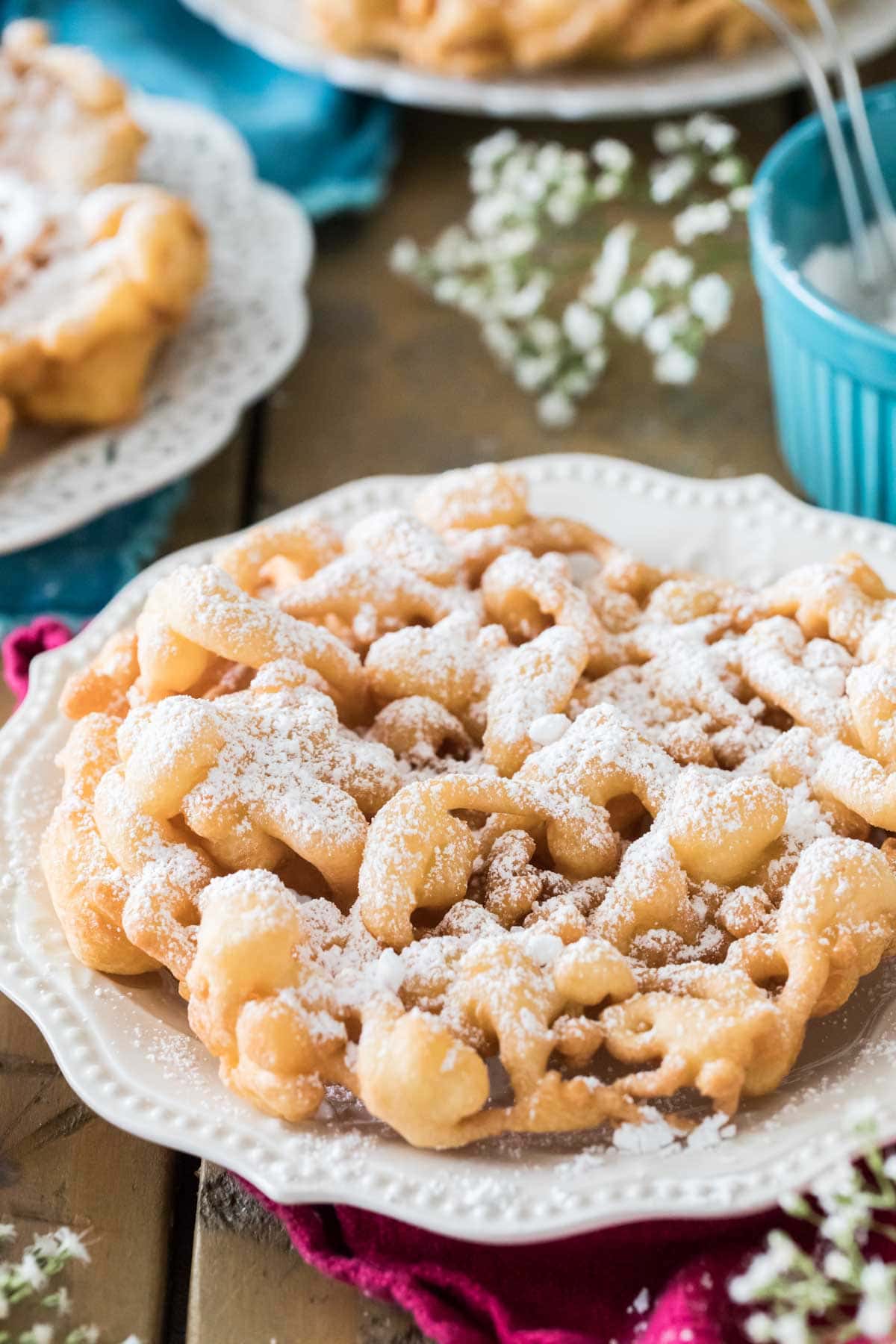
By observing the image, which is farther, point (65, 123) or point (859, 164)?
point (65, 123)

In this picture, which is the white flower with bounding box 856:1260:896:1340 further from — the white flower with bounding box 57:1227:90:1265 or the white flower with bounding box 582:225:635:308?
the white flower with bounding box 582:225:635:308

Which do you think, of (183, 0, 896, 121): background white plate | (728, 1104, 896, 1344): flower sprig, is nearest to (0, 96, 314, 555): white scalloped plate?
(183, 0, 896, 121): background white plate

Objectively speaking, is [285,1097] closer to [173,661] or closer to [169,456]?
[173,661]

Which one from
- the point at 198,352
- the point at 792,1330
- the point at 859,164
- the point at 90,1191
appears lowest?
the point at 90,1191

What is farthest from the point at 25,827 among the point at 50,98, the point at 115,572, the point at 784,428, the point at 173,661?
the point at 50,98

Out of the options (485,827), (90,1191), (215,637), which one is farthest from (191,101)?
(90,1191)

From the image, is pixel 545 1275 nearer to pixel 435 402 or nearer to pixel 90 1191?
pixel 90 1191

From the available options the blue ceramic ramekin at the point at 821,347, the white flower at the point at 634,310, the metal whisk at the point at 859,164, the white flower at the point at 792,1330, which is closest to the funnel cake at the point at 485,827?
the white flower at the point at 792,1330

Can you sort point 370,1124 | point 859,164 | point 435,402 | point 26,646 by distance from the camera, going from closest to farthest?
point 370,1124 < point 26,646 < point 859,164 < point 435,402
